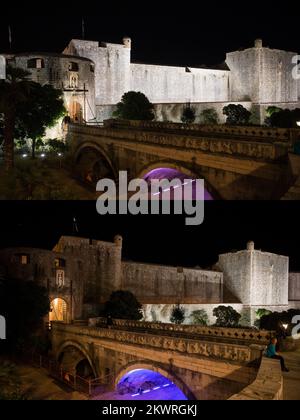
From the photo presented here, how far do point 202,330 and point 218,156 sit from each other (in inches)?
304

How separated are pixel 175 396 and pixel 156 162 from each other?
1145 cm

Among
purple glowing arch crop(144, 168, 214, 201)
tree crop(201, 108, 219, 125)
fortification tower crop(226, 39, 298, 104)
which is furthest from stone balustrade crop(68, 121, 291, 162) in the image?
fortification tower crop(226, 39, 298, 104)

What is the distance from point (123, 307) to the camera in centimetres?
3391

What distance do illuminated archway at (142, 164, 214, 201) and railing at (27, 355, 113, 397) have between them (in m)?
9.15

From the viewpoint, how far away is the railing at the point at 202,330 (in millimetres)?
18828

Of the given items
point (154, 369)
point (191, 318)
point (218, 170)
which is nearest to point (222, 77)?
point (191, 318)

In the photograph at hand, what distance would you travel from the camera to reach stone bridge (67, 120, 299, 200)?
18688 mm

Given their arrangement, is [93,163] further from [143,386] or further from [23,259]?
[143,386]

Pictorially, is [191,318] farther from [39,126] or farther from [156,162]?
[39,126]

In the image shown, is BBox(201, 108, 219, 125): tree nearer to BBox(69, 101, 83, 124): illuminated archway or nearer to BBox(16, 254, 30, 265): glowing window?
BBox(69, 101, 83, 124): illuminated archway

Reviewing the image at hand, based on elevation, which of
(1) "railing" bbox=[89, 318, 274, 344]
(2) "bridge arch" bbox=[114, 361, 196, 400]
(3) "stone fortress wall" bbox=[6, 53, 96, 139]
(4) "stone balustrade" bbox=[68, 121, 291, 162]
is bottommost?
(2) "bridge arch" bbox=[114, 361, 196, 400]

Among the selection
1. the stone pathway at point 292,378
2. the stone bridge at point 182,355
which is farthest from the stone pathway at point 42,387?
the stone pathway at point 292,378

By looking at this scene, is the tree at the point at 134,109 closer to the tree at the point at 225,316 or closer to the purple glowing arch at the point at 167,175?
the tree at the point at 225,316

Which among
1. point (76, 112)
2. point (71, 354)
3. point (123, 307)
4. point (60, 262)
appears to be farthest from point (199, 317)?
point (76, 112)
